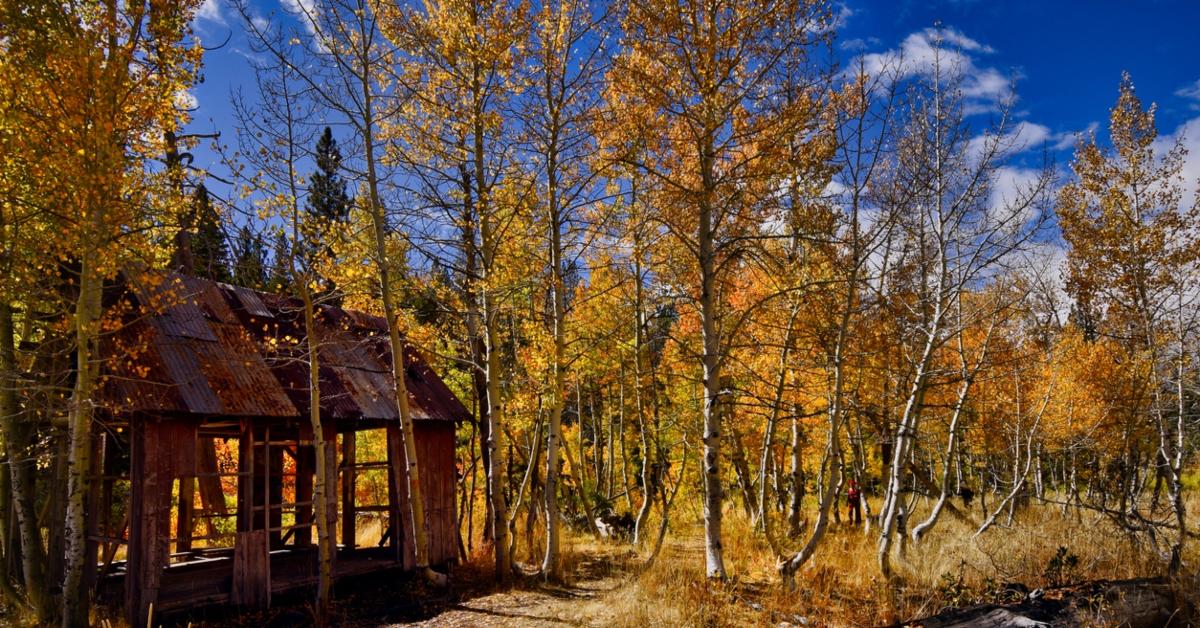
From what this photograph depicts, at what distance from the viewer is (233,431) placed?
14062 millimetres

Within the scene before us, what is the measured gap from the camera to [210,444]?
15062mm

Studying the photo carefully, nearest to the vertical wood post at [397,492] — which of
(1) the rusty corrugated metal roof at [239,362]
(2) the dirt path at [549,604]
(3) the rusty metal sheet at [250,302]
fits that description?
(1) the rusty corrugated metal roof at [239,362]

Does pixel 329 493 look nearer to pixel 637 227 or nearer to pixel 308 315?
pixel 308 315

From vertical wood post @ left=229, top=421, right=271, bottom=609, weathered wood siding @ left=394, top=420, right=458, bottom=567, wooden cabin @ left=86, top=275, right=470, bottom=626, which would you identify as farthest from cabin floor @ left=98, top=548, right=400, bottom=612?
weathered wood siding @ left=394, top=420, right=458, bottom=567

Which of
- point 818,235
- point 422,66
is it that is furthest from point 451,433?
point 818,235

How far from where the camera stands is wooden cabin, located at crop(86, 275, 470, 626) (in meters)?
10.3

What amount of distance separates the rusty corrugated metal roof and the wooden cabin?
29 millimetres

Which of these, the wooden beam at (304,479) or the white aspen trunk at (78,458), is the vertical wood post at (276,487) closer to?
the wooden beam at (304,479)

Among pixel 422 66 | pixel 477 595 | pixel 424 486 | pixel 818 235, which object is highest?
pixel 422 66

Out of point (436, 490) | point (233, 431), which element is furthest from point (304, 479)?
point (436, 490)

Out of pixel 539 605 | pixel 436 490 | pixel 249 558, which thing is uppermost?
pixel 436 490

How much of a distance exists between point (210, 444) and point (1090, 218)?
19791 millimetres

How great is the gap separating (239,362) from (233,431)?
277cm

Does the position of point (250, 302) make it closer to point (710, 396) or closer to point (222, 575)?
point (222, 575)
